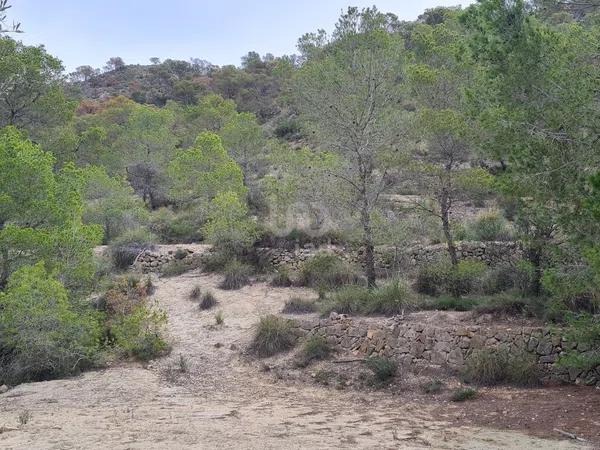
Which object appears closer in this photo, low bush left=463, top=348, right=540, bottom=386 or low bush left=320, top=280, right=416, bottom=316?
low bush left=463, top=348, right=540, bottom=386

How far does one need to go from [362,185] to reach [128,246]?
11.7m

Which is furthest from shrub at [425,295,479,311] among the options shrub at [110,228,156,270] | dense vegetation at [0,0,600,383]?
shrub at [110,228,156,270]

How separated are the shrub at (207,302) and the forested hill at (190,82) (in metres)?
23.0

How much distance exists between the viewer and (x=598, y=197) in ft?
16.8

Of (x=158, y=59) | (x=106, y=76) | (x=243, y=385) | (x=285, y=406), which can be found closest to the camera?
(x=285, y=406)

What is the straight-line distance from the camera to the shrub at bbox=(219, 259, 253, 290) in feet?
63.2

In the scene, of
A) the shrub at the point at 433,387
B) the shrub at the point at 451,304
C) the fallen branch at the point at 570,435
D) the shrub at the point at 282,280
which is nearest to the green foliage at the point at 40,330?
the shrub at the point at 433,387

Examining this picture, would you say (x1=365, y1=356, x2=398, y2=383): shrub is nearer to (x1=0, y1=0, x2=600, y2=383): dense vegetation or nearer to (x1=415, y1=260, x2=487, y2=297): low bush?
(x1=0, y1=0, x2=600, y2=383): dense vegetation

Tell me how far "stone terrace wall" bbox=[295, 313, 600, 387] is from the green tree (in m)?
3.39

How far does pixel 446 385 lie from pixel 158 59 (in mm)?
87380

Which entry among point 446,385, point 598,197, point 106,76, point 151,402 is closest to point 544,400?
point 446,385

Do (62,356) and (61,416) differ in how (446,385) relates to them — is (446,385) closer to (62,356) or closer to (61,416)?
(61,416)

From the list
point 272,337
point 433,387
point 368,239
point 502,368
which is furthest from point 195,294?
point 502,368

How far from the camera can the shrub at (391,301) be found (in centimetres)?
1370
